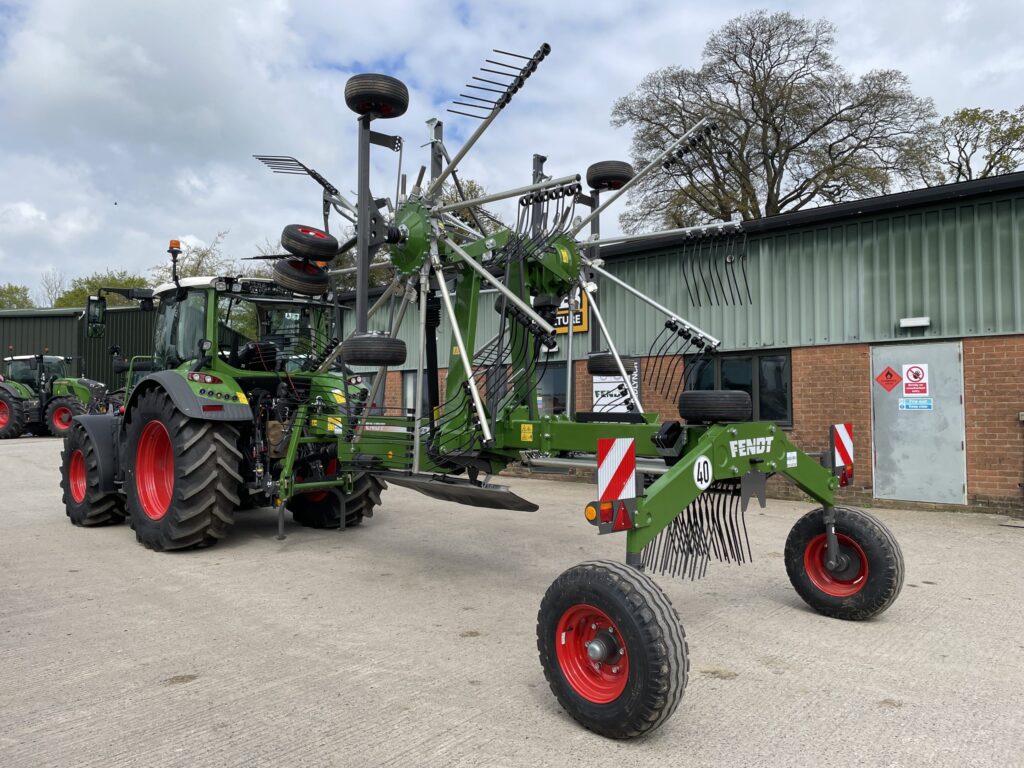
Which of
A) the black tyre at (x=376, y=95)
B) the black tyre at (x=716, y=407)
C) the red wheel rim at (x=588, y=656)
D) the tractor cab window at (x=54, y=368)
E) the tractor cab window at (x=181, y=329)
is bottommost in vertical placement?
the red wheel rim at (x=588, y=656)

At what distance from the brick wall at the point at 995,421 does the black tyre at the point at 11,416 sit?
21046 millimetres

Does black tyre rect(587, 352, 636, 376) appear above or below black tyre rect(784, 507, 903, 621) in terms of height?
above

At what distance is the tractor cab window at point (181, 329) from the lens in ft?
23.6

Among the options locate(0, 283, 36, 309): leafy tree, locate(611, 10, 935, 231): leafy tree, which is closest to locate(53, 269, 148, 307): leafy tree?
locate(0, 283, 36, 309): leafy tree

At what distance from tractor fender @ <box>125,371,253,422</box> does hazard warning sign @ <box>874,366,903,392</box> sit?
7452 mm

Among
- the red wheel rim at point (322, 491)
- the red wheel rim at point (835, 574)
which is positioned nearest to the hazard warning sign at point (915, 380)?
the red wheel rim at point (835, 574)

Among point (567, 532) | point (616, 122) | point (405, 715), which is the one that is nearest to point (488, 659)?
point (405, 715)

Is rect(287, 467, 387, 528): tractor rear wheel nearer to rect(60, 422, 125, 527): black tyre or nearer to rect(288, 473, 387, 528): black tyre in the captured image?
rect(288, 473, 387, 528): black tyre

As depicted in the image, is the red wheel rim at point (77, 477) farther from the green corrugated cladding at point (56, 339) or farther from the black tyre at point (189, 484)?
the green corrugated cladding at point (56, 339)

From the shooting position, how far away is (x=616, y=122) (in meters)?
23.5

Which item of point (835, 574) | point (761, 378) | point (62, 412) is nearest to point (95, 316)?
point (835, 574)

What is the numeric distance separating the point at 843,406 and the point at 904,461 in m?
0.97

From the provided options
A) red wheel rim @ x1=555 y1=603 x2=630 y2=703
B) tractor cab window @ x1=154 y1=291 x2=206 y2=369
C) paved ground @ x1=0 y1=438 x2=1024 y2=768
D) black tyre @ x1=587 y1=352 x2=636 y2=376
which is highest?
tractor cab window @ x1=154 y1=291 x2=206 y2=369

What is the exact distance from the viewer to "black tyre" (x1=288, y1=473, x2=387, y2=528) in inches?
300
